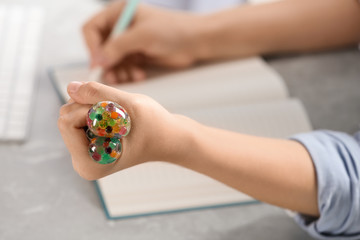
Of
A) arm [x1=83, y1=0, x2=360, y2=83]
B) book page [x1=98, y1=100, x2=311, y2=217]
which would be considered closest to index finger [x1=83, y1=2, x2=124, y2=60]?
arm [x1=83, y1=0, x2=360, y2=83]

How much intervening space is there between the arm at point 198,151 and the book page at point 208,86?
0.19 meters

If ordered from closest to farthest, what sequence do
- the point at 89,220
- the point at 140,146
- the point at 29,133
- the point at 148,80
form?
the point at 140,146
the point at 89,220
the point at 29,133
the point at 148,80

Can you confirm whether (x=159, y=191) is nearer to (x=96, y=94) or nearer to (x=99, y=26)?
(x=96, y=94)

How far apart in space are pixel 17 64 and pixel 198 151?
16.5 inches

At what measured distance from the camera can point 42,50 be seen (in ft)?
2.89

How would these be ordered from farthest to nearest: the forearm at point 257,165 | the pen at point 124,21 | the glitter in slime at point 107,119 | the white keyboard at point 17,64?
1. the pen at point 124,21
2. the white keyboard at point 17,64
3. the forearm at point 257,165
4. the glitter in slime at point 107,119

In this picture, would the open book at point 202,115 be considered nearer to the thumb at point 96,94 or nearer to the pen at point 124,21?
the pen at point 124,21

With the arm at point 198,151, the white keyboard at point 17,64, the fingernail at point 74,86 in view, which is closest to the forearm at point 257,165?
the arm at point 198,151

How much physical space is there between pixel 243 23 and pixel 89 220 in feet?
1.41

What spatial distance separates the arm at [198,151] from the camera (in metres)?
0.44

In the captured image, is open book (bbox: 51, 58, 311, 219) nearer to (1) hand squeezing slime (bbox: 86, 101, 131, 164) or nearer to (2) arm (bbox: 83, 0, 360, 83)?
(2) arm (bbox: 83, 0, 360, 83)

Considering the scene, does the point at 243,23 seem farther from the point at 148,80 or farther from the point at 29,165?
the point at 29,165

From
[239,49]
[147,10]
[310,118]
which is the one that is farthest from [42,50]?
[310,118]

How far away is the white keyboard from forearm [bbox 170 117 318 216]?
29 centimetres
